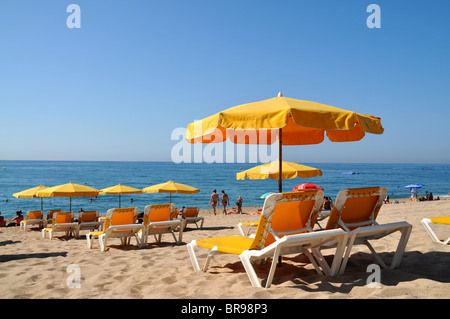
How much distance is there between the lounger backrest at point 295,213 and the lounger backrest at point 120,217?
439 centimetres

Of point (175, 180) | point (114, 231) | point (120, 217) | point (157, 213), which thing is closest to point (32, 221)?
point (120, 217)

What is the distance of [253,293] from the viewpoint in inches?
121

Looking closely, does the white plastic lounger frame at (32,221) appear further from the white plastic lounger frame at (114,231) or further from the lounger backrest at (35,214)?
the white plastic lounger frame at (114,231)

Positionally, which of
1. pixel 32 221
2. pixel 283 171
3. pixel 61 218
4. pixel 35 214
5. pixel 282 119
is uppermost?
pixel 282 119

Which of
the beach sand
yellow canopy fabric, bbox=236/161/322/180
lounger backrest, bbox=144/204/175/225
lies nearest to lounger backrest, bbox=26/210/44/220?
lounger backrest, bbox=144/204/175/225

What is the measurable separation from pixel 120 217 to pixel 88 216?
193 inches

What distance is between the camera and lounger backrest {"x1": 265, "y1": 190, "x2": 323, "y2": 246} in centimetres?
354

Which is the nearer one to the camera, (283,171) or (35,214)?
(283,171)

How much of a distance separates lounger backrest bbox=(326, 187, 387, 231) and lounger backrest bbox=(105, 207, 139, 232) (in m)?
4.72

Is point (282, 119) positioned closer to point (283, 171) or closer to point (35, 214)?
point (283, 171)

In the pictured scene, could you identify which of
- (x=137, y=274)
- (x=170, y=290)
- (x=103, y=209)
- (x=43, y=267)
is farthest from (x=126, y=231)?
(x=103, y=209)

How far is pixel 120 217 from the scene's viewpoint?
288 inches
